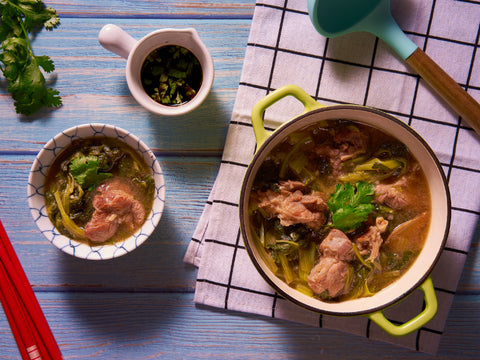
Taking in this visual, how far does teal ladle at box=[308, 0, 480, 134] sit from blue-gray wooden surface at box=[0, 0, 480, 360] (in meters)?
0.34

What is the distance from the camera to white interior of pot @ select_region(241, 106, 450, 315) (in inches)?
49.8

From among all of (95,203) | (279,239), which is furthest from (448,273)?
(95,203)

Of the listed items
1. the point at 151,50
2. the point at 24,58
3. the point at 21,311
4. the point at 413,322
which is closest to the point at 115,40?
the point at 151,50

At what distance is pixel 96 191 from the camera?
1473 mm

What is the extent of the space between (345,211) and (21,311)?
1345mm

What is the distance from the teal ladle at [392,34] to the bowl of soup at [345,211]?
297 millimetres

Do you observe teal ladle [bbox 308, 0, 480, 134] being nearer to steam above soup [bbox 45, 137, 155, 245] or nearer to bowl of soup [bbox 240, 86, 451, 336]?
bowl of soup [bbox 240, 86, 451, 336]

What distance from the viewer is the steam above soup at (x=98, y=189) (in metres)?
1.43

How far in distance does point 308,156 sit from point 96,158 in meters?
0.77

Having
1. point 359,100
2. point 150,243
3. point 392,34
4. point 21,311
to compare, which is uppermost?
point 392,34

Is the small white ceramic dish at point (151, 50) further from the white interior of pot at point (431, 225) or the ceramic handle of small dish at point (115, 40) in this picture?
the white interior of pot at point (431, 225)

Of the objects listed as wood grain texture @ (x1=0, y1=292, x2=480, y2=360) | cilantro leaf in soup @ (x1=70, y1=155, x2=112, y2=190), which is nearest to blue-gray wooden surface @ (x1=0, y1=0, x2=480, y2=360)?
wood grain texture @ (x1=0, y1=292, x2=480, y2=360)

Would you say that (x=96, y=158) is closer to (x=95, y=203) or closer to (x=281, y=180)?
(x=95, y=203)

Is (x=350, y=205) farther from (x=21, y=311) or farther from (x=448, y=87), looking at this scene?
(x=21, y=311)
